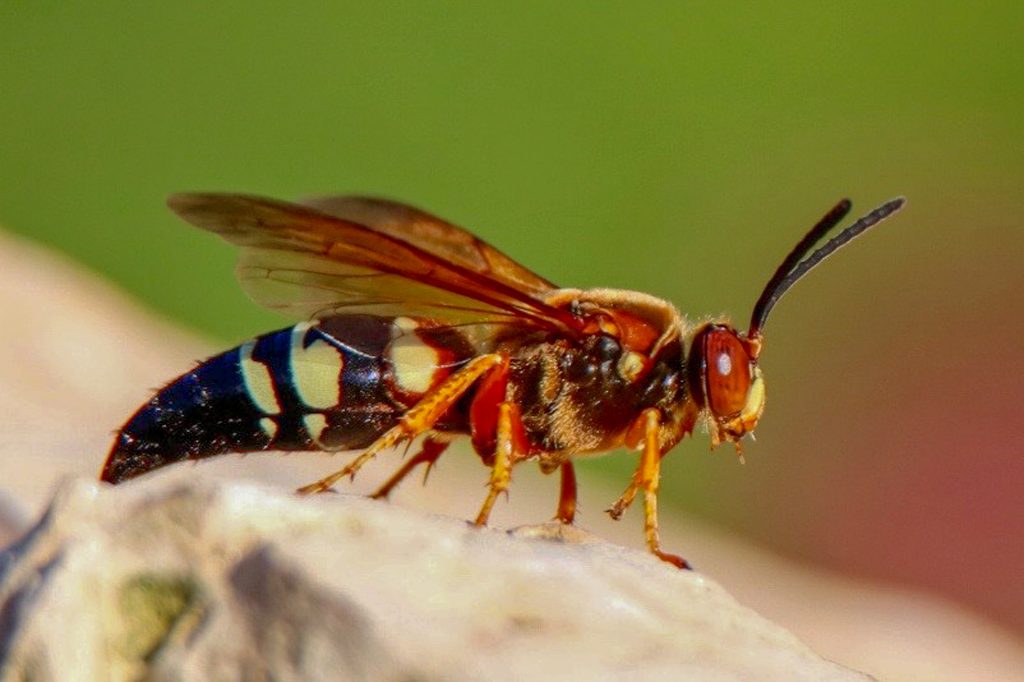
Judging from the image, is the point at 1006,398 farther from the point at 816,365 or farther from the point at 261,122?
the point at 261,122

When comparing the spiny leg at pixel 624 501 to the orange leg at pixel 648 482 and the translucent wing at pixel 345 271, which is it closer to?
the orange leg at pixel 648 482

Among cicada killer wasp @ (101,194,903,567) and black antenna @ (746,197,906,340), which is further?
black antenna @ (746,197,906,340)

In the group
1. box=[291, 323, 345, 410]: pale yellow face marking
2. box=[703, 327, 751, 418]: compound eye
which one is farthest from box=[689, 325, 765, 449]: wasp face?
box=[291, 323, 345, 410]: pale yellow face marking

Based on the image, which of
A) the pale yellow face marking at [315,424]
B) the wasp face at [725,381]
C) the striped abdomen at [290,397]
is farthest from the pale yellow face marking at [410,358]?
the wasp face at [725,381]

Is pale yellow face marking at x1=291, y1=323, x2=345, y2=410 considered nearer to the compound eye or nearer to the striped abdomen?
the striped abdomen

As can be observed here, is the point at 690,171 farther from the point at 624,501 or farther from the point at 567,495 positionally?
the point at 624,501

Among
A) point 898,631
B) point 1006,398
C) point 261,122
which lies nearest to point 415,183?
point 261,122
